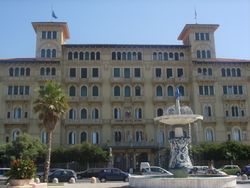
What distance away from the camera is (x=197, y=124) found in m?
56.9

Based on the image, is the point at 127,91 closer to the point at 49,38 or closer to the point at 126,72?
the point at 126,72

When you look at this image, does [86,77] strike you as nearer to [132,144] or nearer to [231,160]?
[132,144]

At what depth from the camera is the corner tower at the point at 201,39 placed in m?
60.3

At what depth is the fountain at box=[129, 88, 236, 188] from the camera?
72.4ft

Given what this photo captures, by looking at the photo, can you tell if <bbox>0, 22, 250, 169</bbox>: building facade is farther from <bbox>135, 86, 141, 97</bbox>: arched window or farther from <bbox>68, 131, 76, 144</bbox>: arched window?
<bbox>135, 86, 141, 97</bbox>: arched window

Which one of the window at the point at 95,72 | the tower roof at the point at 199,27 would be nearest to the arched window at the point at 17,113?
the window at the point at 95,72

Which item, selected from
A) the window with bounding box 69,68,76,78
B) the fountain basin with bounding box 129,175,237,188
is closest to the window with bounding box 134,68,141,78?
the window with bounding box 69,68,76,78

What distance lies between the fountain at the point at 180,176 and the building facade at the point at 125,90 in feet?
86.2

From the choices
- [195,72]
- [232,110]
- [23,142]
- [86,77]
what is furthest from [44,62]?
[232,110]

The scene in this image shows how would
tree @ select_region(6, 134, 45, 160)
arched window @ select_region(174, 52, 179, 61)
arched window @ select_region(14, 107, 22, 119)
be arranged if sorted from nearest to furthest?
tree @ select_region(6, 134, 45, 160) → arched window @ select_region(14, 107, 22, 119) → arched window @ select_region(174, 52, 179, 61)

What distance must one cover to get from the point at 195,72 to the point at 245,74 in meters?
8.26

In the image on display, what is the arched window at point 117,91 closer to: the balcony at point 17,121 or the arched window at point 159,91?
the arched window at point 159,91

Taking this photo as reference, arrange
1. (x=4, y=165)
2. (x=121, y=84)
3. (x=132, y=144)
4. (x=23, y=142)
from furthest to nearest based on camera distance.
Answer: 1. (x=121, y=84)
2. (x=132, y=144)
3. (x=4, y=165)
4. (x=23, y=142)

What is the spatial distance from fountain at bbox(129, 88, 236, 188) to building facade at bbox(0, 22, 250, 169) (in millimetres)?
26279
